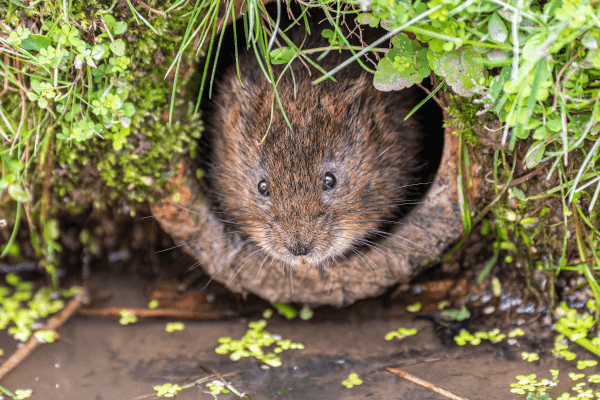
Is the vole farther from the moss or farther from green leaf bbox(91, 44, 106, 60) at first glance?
green leaf bbox(91, 44, 106, 60)

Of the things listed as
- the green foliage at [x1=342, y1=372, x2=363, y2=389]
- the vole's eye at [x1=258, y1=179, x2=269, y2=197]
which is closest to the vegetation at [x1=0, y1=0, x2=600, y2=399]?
the green foliage at [x1=342, y1=372, x2=363, y2=389]

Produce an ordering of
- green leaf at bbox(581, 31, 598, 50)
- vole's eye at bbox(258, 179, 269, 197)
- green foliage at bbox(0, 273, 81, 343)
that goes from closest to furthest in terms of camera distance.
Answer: green leaf at bbox(581, 31, 598, 50) < vole's eye at bbox(258, 179, 269, 197) < green foliage at bbox(0, 273, 81, 343)

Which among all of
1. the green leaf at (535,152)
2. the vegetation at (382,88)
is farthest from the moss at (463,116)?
the green leaf at (535,152)

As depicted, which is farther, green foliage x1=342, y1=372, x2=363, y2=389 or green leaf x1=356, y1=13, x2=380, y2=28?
green foliage x1=342, y1=372, x2=363, y2=389

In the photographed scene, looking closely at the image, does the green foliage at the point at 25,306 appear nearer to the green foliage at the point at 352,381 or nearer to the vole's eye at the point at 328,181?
the green foliage at the point at 352,381

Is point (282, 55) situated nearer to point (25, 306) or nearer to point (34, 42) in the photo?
point (34, 42)

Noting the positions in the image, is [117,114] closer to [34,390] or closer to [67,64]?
[67,64]

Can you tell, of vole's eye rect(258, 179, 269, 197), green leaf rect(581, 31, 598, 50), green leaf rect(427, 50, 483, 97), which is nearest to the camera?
green leaf rect(581, 31, 598, 50)
